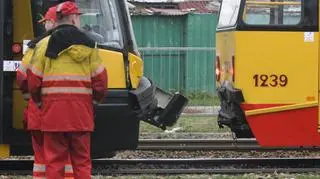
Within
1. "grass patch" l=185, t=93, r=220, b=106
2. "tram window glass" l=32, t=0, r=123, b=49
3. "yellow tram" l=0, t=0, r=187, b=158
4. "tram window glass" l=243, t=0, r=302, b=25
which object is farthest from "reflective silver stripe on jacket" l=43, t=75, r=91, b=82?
"grass patch" l=185, t=93, r=220, b=106

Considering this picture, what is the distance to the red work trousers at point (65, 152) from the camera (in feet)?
19.6

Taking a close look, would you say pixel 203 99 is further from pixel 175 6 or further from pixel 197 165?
pixel 175 6

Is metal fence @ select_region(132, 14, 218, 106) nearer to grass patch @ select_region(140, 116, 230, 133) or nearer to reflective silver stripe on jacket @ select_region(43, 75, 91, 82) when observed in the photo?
grass patch @ select_region(140, 116, 230, 133)

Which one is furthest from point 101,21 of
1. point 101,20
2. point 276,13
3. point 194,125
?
point 194,125

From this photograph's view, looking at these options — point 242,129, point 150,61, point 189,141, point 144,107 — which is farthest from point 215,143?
point 150,61

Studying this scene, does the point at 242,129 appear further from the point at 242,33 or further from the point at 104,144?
the point at 104,144

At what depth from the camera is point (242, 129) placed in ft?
29.0

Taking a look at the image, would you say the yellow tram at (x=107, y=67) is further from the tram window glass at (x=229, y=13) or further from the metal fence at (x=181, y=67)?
the metal fence at (x=181, y=67)

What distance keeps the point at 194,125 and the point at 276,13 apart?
5.01 meters

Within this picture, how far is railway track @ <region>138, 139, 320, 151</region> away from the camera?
34.2 feet

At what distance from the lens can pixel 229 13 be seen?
942 centimetres

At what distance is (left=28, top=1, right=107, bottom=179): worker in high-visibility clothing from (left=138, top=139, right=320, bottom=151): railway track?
4.43 m

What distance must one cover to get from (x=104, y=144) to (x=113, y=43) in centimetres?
108

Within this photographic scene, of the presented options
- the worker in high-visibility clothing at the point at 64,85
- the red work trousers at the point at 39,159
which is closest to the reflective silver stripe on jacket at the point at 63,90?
the worker in high-visibility clothing at the point at 64,85
